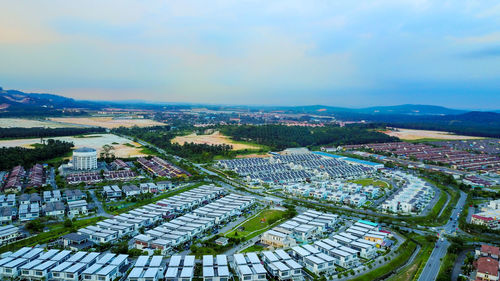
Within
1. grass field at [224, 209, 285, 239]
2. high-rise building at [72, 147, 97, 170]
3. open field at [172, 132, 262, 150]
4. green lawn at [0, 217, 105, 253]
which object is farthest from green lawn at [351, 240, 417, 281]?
open field at [172, 132, 262, 150]

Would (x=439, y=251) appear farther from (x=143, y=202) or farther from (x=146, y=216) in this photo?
(x=143, y=202)

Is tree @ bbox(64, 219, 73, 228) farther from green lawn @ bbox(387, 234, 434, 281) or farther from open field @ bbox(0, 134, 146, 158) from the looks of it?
open field @ bbox(0, 134, 146, 158)

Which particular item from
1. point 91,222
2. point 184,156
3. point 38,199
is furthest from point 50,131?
point 91,222

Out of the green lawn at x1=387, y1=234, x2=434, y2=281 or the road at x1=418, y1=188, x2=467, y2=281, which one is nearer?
the green lawn at x1=387, y1=234, x2=434, y2=281

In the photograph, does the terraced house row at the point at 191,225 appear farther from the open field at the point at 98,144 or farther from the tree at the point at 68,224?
the open field at the point at 98,144

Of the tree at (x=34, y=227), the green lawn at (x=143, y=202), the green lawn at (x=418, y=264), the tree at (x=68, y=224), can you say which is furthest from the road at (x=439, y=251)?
the tree at (x=34, y=227)

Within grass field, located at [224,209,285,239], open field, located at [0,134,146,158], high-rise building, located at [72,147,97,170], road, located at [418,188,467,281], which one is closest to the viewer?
road, located at [418,188,467,281]

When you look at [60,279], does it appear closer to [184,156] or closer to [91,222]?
[91,222]

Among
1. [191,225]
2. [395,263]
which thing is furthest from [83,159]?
[395,263]
